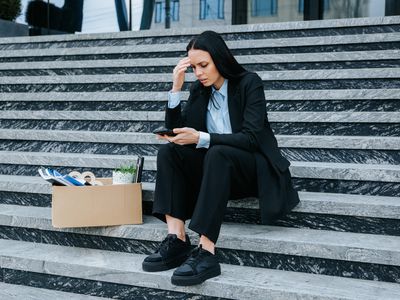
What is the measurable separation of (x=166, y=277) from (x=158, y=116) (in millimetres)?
1801

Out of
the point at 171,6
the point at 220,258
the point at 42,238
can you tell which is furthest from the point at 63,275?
the point at 171,6

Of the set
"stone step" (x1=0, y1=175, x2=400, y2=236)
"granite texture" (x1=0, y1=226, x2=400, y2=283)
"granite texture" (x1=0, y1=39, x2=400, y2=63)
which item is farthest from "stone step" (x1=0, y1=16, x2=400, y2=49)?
"granite texture" (x1=0, y1=226, x2=400, y2=283)

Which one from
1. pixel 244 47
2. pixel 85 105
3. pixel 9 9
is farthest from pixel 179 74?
pixel 9 9

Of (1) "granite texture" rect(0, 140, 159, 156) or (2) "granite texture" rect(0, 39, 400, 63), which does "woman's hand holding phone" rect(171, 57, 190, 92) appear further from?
(2) "granite texture" rect(0, 39, 400, 63)

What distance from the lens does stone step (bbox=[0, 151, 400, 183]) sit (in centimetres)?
301

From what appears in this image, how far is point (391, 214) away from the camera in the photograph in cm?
272

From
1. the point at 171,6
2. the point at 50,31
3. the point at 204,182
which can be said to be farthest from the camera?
the point at 50,31

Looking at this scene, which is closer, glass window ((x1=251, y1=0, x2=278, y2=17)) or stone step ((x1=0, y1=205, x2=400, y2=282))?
stone step ((x1=0, y1=205, x2=400, y2=282))

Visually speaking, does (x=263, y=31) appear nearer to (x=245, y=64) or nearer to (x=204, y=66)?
(x=245, y=64)

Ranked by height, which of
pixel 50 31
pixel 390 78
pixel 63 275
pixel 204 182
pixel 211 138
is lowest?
pixel 63 275

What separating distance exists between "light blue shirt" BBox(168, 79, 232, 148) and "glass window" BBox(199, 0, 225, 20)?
20.0 ft

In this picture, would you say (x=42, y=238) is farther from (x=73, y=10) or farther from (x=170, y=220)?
(x=73, y=10)

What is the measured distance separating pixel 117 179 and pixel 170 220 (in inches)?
16.4

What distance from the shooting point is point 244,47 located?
521cm
